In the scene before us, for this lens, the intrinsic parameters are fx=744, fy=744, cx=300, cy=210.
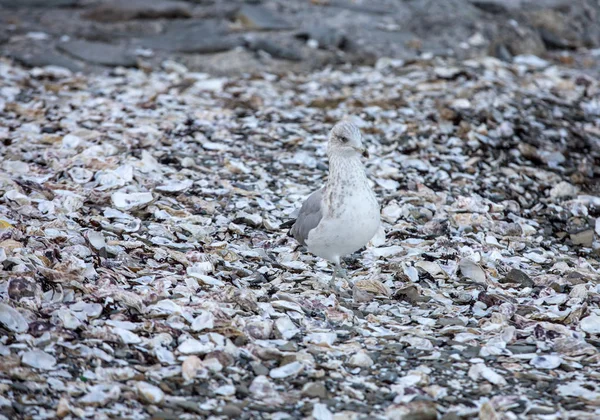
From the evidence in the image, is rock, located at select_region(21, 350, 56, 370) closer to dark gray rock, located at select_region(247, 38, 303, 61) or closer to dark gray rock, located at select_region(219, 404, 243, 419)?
dark gray rock, located at select_region(219, 404, 243, 419)

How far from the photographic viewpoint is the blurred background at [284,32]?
10.4 meters

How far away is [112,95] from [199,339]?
5405 mm

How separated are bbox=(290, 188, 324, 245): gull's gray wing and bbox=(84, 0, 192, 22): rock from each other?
693cm

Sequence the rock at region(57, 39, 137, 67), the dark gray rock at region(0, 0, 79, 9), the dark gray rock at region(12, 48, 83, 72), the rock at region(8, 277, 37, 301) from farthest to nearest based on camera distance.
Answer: the dark gray rock at region(0, 0, 79, 9)
the rock at region(57, 39, 137, 67)
the dark gray rock at region(12, 48, 83, 72)
the rock at region(8, 277, 37, 301)

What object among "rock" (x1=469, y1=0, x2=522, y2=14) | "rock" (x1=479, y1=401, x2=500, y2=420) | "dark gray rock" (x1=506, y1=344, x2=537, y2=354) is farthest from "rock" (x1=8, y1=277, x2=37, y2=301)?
"rock" (x1=469, y1=0, x2=522, y2=14)

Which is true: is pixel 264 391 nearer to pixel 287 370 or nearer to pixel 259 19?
pixel 287 370

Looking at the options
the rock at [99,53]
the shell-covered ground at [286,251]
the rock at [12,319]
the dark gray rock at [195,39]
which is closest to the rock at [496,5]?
the shell-covered ground at [286,251]

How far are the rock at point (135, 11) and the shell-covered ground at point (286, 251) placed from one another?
1.76 metres

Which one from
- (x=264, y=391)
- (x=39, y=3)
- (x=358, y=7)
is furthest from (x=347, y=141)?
(x=39, y=3)

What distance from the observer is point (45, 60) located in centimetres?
1006

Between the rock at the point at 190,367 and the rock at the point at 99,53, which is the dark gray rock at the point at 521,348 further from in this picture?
the rock at the point at 99,53

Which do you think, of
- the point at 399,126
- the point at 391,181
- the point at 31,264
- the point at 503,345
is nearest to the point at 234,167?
the point at 391,181

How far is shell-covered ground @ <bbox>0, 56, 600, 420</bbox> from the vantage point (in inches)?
164

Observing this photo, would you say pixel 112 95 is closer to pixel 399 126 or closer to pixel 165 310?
pixel 399 126
